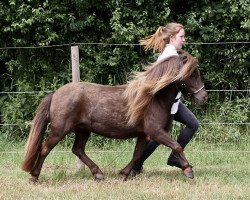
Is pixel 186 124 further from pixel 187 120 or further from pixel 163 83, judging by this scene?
pixel 163 83

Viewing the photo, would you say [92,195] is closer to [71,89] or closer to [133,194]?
[133,194]

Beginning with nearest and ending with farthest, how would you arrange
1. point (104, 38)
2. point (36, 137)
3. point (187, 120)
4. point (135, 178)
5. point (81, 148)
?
1. point (36, 137)
2. point (135, 178)
3. point (187, 120)
4. point (81, 148)
5. point (104, 38)

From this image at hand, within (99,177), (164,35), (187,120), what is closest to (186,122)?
(187,120)

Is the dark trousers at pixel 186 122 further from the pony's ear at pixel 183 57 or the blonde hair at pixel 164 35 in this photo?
the blonde hair at pixel 164 35

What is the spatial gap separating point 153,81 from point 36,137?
5.00 ft

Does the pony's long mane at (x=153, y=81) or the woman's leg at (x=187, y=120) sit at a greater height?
the pony's long mane at (x=153, y=81)

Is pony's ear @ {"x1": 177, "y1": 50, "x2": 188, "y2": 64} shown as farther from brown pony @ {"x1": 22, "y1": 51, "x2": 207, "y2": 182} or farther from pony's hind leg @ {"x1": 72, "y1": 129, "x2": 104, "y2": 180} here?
pony's hind leg @ {"x1": 72, "y1": 129, "x2": 104, "y2": 180}

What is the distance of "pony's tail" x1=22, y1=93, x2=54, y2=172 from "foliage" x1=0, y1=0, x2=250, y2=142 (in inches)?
132

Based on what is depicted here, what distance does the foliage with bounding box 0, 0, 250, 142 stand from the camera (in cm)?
995

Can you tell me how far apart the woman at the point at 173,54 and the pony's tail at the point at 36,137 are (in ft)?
4.05

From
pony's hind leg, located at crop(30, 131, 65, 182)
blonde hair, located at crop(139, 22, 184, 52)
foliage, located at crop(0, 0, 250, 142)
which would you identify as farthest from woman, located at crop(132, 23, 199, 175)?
foliage, located at crop(0, 0, 250, 142)

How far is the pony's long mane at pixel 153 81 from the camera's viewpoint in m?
6.25

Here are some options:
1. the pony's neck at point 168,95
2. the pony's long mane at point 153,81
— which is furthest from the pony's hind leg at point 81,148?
the pony's neck at point 168,95

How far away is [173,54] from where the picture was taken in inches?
252
